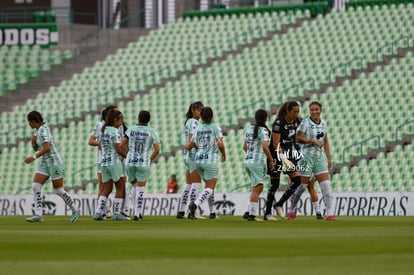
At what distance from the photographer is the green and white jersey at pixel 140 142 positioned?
22.8 metres

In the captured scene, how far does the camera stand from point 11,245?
46.4ft

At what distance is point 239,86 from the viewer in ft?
128

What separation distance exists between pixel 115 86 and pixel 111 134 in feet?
62.7

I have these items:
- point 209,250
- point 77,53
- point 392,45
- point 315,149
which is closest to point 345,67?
point 392,45

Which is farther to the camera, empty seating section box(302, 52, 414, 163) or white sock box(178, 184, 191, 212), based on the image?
empty seating section box(302, 52, 414, 163)

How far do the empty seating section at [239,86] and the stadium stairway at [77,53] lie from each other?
902 millimetres

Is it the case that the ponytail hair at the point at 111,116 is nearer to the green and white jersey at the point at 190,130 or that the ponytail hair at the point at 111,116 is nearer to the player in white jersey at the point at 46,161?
the player in white jersey at the point at 46,161

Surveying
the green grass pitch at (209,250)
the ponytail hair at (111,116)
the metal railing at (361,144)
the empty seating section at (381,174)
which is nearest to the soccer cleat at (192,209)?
the ponytail hair at (111,116)

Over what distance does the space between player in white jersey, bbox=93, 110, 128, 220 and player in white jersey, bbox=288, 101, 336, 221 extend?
342 cm

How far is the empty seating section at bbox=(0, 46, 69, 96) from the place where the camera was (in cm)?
4409

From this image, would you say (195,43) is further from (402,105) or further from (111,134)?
(111,134)

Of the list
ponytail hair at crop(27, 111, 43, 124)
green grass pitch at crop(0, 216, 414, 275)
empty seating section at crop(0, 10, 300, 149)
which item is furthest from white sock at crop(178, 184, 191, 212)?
empty seating section at crop(0, 10, 300, 149)

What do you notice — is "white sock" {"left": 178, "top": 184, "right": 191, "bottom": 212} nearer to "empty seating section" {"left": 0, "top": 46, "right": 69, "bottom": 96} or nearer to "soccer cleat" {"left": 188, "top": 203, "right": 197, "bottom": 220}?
"soccer cleat" {"left": 188, "top": 203, "right": 197, "bottom": 220}

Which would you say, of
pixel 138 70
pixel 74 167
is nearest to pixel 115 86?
pixel 138 70
